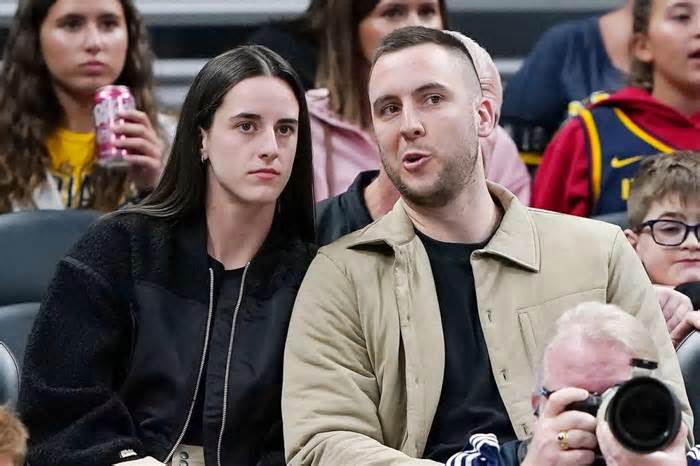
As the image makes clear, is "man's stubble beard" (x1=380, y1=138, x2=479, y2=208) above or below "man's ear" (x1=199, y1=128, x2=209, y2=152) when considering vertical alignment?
below

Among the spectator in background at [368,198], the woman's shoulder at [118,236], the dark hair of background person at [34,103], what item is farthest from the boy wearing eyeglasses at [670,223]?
the dark hair of background person at [34,103]

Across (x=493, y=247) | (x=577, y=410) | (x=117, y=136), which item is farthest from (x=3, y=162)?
(x=577, y=410)

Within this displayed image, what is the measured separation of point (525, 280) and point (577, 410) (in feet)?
1.58

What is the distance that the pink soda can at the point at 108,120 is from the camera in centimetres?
316

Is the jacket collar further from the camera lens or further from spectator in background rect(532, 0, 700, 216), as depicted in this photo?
spectator in background rect(532, 0, 700, 216)

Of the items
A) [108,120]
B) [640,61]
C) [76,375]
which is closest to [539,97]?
[640,61]

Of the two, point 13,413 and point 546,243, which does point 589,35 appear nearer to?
point 546,243

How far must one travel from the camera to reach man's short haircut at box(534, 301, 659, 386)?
2135 mm

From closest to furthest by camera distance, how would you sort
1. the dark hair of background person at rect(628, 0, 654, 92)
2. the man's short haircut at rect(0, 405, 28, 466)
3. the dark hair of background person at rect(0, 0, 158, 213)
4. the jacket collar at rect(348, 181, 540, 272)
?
1. the man's short haircut at rect(0, 405, 28, 466)
2. the jacket collar at rect(348, 181, 540, 272)
3. the dark hair of background person at rect(0, 0, 158, 213)
4. the dark hair of background person at rect(628, 0, 654, 92)

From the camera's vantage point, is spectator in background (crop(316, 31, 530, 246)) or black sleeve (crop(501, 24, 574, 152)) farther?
black sleeve (crop(501, 24, 574, 152))

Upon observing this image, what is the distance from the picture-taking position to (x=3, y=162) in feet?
11.3

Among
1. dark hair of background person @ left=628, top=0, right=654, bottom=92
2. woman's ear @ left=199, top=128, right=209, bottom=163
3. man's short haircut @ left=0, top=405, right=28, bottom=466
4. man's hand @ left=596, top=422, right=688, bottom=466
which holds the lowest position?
man's short haircut @ left=0, top=405, right=28, bottom=466

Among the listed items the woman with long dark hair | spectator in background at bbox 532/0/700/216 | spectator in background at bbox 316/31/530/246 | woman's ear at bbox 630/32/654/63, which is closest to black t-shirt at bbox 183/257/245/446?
the woman with long dark hair

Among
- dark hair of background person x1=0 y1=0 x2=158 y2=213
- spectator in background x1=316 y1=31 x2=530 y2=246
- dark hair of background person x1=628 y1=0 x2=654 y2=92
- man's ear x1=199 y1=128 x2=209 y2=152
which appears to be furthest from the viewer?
dark hair of background person x1=628 y1=0 x2=654 y2=92
